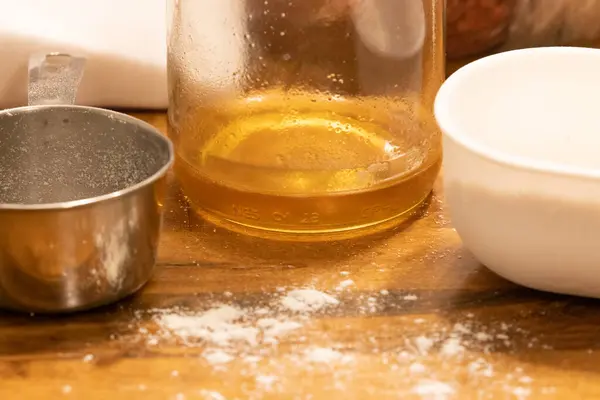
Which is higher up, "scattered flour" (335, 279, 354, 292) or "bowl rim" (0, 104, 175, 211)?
"bowl rim" (0, 104, 175, 211)

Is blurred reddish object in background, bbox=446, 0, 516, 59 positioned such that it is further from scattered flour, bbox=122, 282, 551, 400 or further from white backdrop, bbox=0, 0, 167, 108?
scattered flour, bbox=122, 282, 551, 400

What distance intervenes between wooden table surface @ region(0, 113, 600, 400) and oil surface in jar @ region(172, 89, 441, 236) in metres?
0.03

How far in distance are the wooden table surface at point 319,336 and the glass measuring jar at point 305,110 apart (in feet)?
0.11

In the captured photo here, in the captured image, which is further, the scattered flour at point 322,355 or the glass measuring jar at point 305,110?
the glass measuring jar at point 305,110

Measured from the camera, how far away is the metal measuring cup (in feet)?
1.48

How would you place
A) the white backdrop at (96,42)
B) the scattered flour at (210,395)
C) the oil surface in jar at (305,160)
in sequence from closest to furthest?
the scattered flour at (210,395), the oil surface in jar at (305,160), the white backdrop at (96,42)

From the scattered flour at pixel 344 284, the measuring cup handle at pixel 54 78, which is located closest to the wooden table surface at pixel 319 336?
the scattered flour at pixel 344 284

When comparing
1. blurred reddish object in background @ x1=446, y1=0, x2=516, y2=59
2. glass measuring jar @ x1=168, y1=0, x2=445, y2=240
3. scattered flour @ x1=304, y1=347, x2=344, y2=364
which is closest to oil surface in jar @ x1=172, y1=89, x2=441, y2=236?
glass measuring jar @ x1=168, y1=0, x2=445, y2=240

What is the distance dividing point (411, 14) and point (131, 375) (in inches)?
12.4

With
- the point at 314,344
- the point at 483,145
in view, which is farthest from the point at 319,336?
the point at 483,145

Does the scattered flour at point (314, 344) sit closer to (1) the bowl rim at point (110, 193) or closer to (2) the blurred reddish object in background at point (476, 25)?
(1) the bowl rim at point (110, 193)

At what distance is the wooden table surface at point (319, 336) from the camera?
0.44 metres

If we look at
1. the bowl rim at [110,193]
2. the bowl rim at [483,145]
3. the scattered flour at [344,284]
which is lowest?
the scattered flour at [344,284]

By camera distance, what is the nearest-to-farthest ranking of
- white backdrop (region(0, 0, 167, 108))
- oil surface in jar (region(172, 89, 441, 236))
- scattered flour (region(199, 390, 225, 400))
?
1. scattered flour (region(199, 390, 225, 400))
2. oil surface in jar (region(172, 89, 441, 236))
3. white backdrop (region(0, 0, 167, 108))
